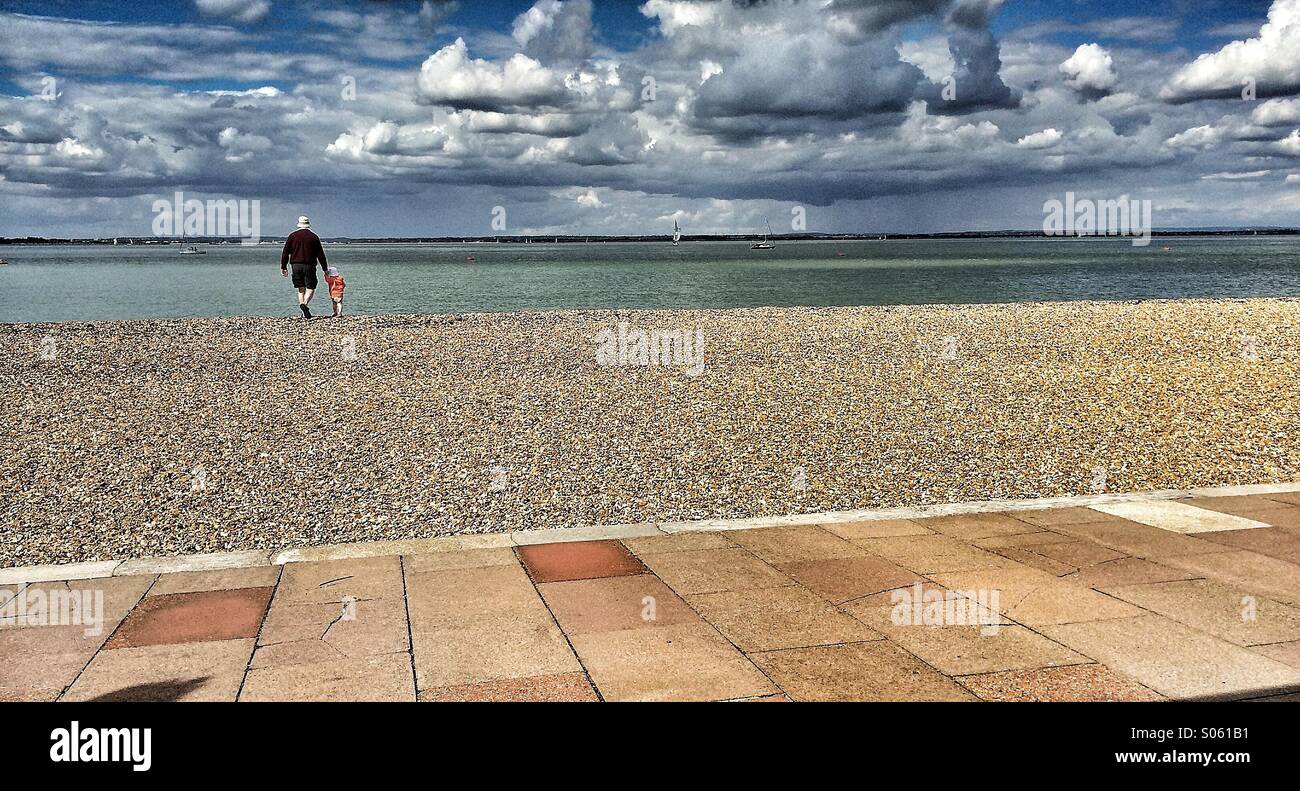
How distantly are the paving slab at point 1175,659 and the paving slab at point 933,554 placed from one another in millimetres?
1057

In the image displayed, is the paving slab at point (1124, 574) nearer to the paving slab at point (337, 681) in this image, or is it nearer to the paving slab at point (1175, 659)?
the paving slab at point (1175, 659)

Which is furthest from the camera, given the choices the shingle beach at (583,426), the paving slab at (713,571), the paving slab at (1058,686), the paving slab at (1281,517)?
the shingle beach at (583,426)

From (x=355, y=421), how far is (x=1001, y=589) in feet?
26.0

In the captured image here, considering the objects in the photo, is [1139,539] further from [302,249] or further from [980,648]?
[302,249]

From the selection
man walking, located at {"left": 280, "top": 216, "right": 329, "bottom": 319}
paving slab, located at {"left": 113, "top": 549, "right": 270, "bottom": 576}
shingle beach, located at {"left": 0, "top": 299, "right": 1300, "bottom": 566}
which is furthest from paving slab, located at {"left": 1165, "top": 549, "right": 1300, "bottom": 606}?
man walking, located at {"left": 280, "top": 216, "right": 329, "bottom": 319}

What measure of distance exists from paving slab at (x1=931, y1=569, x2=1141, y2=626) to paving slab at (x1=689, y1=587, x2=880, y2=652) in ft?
2.90

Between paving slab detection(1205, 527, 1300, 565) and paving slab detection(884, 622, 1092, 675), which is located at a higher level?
paving slab detection(1205, 527, 1300, 565)

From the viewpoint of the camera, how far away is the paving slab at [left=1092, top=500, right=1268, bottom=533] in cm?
674

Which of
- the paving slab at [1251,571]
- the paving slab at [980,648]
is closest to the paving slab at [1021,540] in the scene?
the paving slab at [1251,571]

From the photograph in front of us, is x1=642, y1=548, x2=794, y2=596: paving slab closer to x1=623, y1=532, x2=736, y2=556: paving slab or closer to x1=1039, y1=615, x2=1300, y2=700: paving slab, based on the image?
x1=623, y1=532, x2=736, y2=556: paving slab

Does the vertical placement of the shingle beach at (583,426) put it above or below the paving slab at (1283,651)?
above

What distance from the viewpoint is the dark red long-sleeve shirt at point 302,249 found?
1967cm

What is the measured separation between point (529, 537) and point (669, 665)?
2.54m
